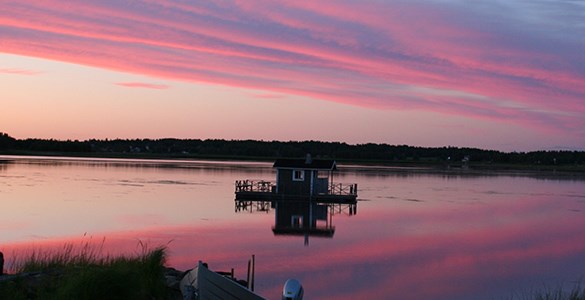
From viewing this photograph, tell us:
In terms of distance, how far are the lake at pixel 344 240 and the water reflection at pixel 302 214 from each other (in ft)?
1.56

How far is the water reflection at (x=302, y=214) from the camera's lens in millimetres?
32125

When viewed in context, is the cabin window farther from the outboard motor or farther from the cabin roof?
the outboard motor

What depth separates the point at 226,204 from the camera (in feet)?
147

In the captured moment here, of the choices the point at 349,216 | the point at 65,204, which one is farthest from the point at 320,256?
the point at 65,204

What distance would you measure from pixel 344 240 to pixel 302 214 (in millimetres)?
10812

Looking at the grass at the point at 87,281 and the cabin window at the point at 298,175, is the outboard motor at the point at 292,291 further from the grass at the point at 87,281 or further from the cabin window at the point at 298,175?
the cabin window at the point at 298,175

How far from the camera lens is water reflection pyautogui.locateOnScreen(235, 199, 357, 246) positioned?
105ft

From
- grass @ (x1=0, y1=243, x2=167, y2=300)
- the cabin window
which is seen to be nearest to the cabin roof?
the cabin window

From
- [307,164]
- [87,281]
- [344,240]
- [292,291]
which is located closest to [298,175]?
[307,164]

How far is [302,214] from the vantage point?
1576 inches

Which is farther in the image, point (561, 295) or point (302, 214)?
point (302, 214)

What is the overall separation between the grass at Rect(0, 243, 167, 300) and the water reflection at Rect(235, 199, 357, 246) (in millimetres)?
13607

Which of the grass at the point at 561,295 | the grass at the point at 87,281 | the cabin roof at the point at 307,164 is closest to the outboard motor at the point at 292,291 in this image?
the grass at the point at 87,281

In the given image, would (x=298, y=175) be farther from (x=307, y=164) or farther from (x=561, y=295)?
(x=561, y=295)
